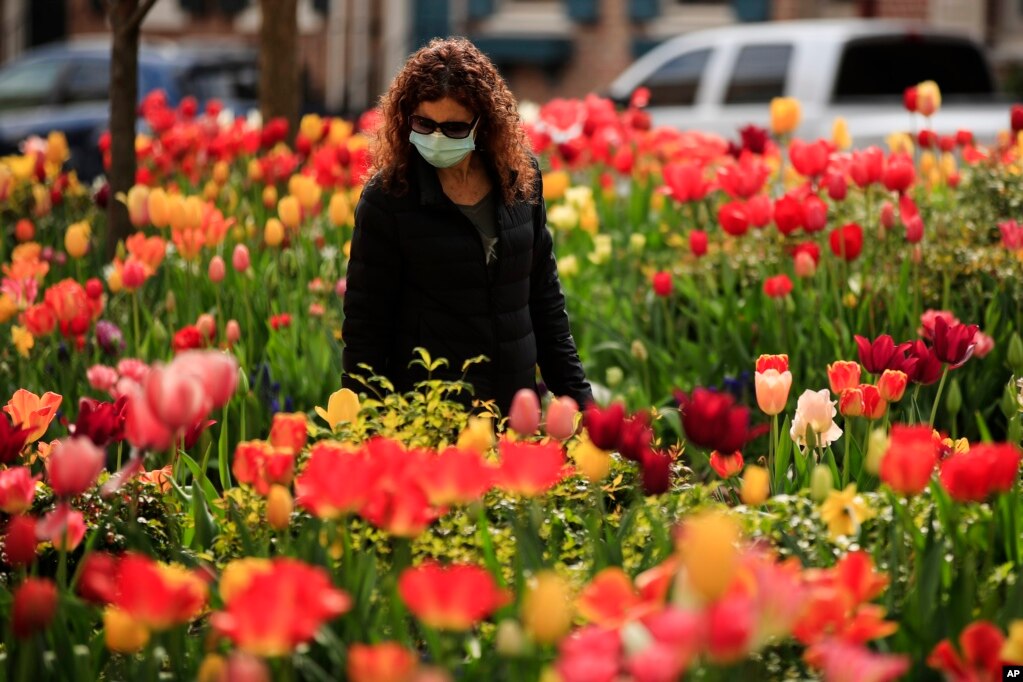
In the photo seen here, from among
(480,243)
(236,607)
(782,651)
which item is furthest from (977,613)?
(480,243)

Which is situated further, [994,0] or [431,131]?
[994,0]

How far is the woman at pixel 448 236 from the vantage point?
3.10m

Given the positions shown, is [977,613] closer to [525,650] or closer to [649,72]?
[525,650]

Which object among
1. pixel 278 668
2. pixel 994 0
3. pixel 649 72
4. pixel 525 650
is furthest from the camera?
pixel 994 0

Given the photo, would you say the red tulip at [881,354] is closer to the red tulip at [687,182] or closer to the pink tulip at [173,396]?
the pink tulip at [173,396]

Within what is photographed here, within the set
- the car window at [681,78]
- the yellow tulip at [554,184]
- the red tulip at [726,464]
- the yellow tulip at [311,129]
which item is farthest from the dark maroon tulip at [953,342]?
the car window at [681,78]

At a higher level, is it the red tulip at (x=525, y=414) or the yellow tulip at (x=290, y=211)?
the red tulip at (x=525, y=414)

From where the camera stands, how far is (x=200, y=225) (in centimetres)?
468

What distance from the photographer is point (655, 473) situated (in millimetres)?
2160

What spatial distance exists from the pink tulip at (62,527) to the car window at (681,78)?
8.21 metres

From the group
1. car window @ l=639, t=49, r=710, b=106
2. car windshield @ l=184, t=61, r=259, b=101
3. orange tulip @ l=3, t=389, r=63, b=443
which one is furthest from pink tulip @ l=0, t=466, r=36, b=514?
car windshield @ l=184, t=61, r=259, b=101

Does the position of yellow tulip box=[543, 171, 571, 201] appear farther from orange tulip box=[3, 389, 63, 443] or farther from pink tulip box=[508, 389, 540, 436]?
pink tulip box=[508, 389, 540, 436]

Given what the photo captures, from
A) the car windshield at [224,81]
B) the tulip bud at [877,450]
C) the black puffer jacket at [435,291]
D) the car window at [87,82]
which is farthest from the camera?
the car window at [87,82]

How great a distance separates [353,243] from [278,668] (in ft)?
5.01
